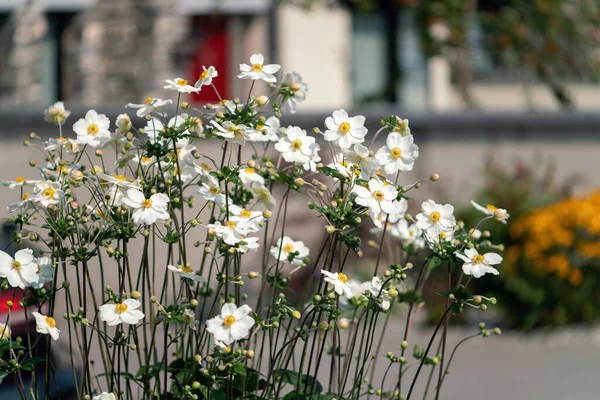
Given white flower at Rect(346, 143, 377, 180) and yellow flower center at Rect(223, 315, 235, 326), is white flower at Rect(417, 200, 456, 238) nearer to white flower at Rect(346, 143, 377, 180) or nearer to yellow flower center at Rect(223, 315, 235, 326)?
white flower at Rect(346, 143, 377, 180)

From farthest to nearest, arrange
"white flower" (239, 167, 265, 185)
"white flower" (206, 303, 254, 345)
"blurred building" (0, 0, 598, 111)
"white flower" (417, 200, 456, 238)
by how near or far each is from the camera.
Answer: "blurred building" (0, 0, 598, 111) → "white flower" (239, 167, 265, 185) → "white flower" (417, 200, 456, 238) → "white flower" (206, 303, 254, 345)

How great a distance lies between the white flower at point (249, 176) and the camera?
2230 mm

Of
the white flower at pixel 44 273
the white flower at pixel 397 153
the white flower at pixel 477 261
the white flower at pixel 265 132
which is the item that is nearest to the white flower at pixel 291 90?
the white flower at pixel 265 132

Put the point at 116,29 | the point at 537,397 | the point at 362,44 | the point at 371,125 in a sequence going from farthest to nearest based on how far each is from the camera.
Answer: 1. the point at 362,44
2. the point at 116,29
3. the point at 371,125
4. the point at 537,397

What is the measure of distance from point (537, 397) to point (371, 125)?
3.45 metres

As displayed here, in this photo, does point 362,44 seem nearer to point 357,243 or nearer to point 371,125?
point 371,125

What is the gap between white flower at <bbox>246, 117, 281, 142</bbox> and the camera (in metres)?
2.17

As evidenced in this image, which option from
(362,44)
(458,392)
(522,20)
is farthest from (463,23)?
(458,392)

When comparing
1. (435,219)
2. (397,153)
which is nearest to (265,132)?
(397,153)

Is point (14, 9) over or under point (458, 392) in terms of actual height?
over

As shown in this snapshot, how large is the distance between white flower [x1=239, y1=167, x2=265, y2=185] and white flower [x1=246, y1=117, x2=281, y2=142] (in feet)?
0.25

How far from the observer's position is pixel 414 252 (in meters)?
2.52

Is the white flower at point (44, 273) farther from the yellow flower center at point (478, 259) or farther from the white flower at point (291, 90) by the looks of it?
the yellow flower center at point (478, 259)

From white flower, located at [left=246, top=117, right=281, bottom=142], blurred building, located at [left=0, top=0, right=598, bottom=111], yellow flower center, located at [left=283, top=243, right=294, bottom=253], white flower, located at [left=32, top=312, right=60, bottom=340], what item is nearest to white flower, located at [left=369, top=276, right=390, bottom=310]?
yellow flower center, located at [left=283, top=243, right=294, bottom=253]
